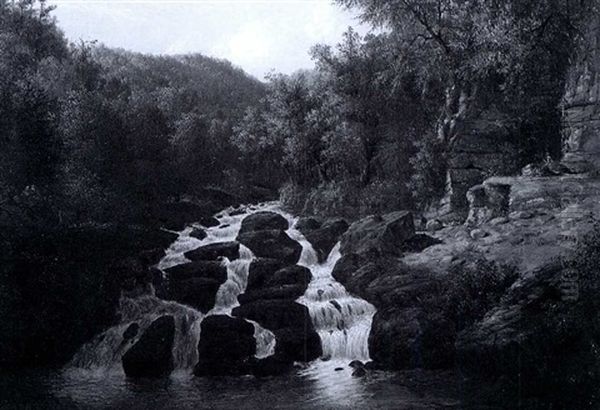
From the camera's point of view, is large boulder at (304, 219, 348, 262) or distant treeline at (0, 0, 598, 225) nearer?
distant treeline at (0, 0, 598, 225)

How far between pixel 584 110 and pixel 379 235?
1123 cm

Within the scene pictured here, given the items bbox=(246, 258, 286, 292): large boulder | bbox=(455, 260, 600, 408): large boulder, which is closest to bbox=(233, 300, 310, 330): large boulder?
bbox=(246, 258, 286, 292): large boulder

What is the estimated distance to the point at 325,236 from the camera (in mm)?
26906

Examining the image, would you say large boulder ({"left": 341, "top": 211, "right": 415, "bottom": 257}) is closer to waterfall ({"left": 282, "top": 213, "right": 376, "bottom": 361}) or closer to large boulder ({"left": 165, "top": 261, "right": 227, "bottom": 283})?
waterfall ({"left": 282, "top": 213, "right": 376, "bottom": 361})

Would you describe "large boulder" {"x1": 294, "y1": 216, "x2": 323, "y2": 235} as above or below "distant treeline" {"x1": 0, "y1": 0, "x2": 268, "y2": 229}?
below

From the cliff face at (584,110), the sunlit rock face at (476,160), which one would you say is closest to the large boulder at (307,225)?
the sunlit rock face at (476,160)

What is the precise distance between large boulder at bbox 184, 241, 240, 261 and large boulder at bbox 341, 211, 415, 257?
199 inches

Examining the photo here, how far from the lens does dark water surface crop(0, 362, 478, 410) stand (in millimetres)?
14133

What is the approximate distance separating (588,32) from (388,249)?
13098 millimetres

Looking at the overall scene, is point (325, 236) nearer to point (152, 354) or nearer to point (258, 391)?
point (152, 354)

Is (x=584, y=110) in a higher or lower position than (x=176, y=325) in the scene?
higher

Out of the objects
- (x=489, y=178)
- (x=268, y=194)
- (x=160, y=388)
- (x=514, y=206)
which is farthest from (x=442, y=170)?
(x=160, y=388)

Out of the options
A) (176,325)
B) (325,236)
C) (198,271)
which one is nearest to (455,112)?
(325,236)

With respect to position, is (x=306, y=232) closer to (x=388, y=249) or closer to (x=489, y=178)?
(x=388, y=249)
